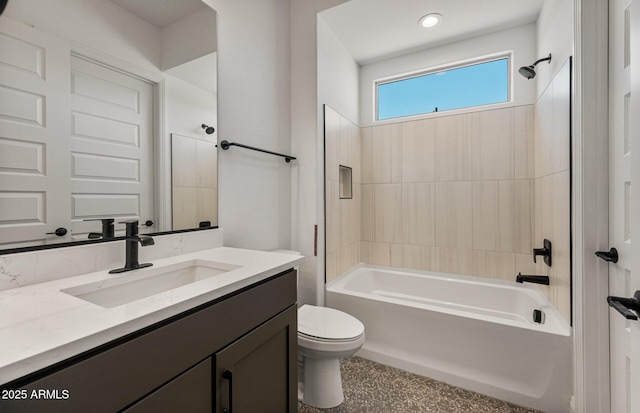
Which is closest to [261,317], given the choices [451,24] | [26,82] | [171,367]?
[171,367]

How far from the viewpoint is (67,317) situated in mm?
643

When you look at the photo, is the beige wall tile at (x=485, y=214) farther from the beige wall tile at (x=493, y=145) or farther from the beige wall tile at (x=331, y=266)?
the beige wall tile at (x=331, y=266)

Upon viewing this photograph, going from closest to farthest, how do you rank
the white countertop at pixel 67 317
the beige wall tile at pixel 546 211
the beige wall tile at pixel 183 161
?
the white countertop at pixel 67 317 < the beige wall tile at pixel 183 161 < the beige wall tile at pixel 546 211

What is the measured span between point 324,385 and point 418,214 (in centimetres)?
175

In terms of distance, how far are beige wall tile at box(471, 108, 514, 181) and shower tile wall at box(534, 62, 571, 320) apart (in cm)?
Result: 20

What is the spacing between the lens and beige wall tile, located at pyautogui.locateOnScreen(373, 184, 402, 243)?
2840 millimetres

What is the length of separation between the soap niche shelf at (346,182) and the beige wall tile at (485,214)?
111 cm

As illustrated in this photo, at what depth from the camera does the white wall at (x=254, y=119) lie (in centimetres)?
169

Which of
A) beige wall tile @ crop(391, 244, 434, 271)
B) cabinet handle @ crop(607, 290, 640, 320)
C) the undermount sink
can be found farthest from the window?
the undermount sink

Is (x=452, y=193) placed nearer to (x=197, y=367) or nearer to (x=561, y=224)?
(x=561, y=224)

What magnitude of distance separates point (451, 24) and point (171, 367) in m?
2.89

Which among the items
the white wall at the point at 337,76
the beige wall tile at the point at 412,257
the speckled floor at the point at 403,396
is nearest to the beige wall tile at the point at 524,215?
the beige wall tile at the point at 412,257

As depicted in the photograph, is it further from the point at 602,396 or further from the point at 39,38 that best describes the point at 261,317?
the point at 602,396

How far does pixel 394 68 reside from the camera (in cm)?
285
